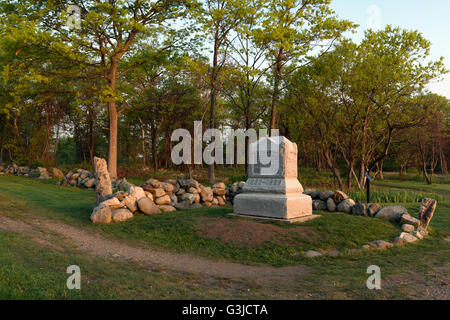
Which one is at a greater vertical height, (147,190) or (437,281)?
(147,190)

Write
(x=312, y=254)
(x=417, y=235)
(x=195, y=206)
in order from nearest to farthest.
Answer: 1. (x=312, y=254)
2. (x=417, y=235)
3. (x=195, y=206)

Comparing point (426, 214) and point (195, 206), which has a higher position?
point (426, 214)

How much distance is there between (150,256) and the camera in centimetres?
657

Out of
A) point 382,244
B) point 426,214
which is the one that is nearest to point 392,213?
point 426,214

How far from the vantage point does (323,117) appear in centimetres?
1870

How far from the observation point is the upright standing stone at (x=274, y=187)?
338 inches

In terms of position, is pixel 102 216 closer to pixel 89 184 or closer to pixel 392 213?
pixel 392 213

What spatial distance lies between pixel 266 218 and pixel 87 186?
38.0ft

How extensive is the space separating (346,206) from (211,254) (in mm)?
5515

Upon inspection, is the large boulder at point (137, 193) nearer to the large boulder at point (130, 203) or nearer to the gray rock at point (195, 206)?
the large boulder at point (130, 203)

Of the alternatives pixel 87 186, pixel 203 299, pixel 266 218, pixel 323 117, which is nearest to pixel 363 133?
pixel 323 117

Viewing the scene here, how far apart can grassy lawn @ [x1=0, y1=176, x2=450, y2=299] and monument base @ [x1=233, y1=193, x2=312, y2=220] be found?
1.78 feet
